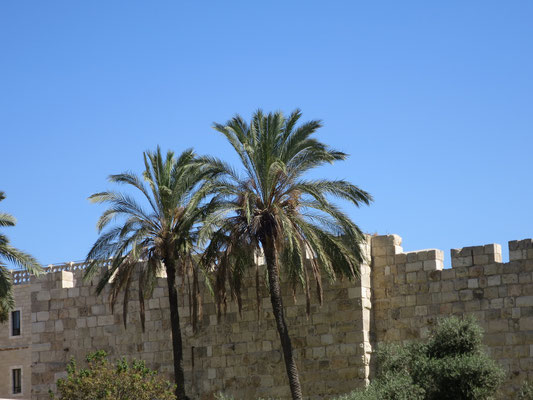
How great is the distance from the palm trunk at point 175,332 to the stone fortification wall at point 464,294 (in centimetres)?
489

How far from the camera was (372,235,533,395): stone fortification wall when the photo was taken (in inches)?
866

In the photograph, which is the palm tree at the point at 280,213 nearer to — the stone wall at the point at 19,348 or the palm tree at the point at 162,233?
the palm tree at the point at 162,233

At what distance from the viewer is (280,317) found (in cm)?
2250

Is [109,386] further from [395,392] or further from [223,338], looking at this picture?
[395,392]

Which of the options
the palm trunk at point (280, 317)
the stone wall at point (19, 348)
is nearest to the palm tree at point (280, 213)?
the palm trunk at point (280, 317)

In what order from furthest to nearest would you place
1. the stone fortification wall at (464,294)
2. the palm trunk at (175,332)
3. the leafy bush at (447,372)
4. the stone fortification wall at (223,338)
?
the palm trunk at (175,332) → the stone fortification wall at (223,338) → the stone fortification wall at (464,294) → the leafy bush at (447,372)

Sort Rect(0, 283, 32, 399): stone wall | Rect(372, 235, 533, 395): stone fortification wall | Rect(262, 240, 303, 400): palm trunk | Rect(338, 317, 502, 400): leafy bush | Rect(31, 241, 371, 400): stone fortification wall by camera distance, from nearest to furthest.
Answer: Rect(338, 317, 502, 400): leafy bush, Rect(372, 235, 533, 395): stone fortification wall, Rect(262, 240, 303, 400): palm trunk, Rect(31, 241, 371, 400): stone fortification wall, Rect(0, 283, 32, 399): stone wall

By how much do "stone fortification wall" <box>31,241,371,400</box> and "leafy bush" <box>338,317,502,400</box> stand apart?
158 centimetres

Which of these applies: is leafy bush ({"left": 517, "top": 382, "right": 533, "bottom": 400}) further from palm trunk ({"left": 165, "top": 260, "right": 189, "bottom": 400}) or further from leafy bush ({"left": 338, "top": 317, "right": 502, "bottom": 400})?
palm trunk ({"left": 165, "top": 260, "right": 189, "bottom": 400})

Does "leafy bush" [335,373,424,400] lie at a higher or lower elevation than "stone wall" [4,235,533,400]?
lower

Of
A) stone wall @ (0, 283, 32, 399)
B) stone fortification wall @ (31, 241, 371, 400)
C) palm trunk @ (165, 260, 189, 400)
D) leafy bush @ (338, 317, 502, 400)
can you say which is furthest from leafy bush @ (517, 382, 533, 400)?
stone wall @ (0, 283, 32, 399)

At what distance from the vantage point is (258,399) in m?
24.3

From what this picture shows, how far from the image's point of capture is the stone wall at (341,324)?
22266mm

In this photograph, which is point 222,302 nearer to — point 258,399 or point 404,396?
point 258,399
